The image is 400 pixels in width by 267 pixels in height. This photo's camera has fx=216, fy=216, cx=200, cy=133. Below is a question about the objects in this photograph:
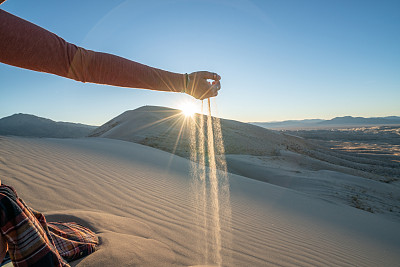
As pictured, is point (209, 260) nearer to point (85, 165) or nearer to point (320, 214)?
point (320, 214)

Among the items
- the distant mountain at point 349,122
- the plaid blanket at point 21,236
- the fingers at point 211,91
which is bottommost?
the plaid blanket at point 21,236

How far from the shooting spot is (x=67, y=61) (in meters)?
0.74

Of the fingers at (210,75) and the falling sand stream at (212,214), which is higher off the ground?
the fingers at (210,75)

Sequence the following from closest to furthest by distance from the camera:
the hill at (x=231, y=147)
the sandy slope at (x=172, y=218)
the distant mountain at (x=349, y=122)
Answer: the sandy slope at (x=172, y=218) → the hill at (x=231, y=147) → the distant mountain at (x=349, y=122)

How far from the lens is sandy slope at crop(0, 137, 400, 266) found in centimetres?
200

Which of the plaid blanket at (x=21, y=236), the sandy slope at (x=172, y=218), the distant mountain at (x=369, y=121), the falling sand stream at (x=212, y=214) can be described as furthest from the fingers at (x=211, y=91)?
the distant mountain at (x=369, y=121)

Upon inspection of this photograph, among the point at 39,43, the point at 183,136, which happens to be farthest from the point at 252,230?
the point at 183,136

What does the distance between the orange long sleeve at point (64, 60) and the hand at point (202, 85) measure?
0.12m

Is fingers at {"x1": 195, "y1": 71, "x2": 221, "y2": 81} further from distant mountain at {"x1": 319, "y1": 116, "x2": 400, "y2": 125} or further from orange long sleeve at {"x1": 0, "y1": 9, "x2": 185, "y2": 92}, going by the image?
distant mountain at {"x1": 319, "y1": 116, "x2": 400, "y2": 125}

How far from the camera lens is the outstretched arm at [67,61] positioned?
2.16 feet

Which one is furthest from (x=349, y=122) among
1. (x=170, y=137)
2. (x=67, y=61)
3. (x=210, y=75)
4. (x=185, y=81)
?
(x=67, y=61)

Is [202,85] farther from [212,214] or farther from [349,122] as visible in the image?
[349,122]

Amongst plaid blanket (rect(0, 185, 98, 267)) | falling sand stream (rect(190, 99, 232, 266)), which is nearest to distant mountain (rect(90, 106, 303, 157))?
falling sand stream (rect(190, 99, 232, 266))

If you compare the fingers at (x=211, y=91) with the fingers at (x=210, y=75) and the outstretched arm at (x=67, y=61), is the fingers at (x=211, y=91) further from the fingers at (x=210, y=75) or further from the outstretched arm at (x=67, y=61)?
the outstretched arm at (x=67, y=61)
